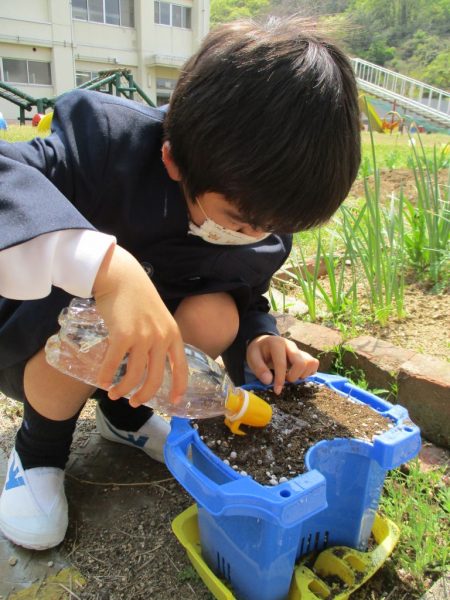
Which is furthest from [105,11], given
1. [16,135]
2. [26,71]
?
[16,135]

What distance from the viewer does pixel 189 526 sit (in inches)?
41.2

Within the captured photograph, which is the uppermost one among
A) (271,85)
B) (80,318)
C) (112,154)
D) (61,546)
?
(271,85)

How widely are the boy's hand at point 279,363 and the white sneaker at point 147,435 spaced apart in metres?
0.32

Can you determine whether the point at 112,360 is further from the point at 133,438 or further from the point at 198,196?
the point at 133,438

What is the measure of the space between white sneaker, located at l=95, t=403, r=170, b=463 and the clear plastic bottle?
9.2 inches

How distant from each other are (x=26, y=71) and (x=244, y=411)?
2122 cm

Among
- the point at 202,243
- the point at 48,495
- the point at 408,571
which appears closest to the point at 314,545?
the point at 408,571

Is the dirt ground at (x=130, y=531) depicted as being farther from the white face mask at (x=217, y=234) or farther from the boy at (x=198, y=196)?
the white face mask at (x=217, y=234)

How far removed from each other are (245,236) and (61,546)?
753 millimetres

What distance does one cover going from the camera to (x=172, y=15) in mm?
21469

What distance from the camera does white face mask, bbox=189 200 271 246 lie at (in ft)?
3.56

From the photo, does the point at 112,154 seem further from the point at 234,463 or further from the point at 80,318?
the point at 234,463

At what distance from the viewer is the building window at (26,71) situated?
18.7 meters

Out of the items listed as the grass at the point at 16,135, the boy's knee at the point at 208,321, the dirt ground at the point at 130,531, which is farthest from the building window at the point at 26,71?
the boy's knee at the point at 208,321
